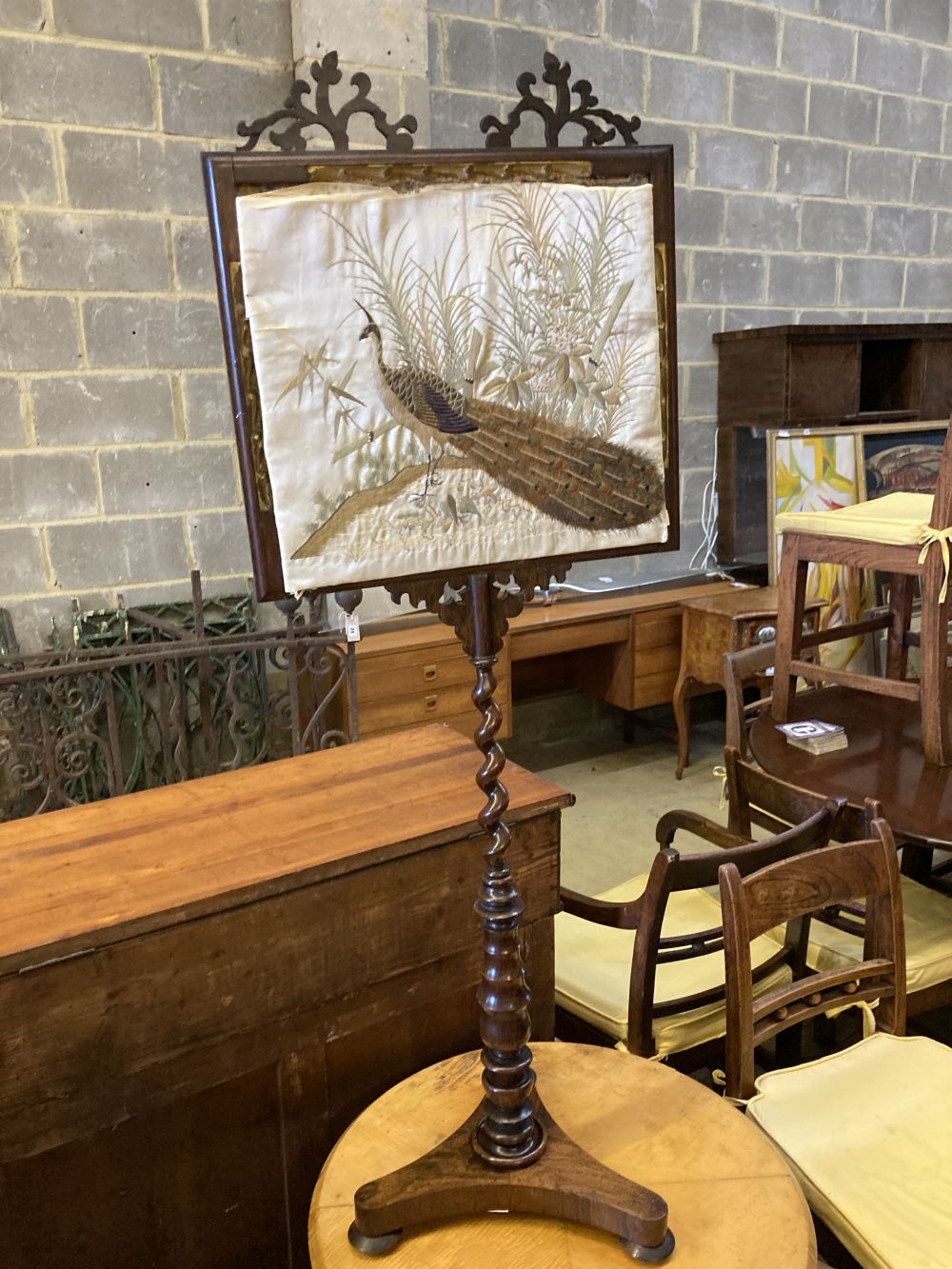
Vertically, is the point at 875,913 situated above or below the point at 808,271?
below

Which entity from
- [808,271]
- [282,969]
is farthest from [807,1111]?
[808,271]

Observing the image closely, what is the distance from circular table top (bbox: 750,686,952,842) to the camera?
1.84 metres

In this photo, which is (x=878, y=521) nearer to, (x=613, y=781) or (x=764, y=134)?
(x=613, y=781)

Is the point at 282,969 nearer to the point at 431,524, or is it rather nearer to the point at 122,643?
the point at 431,524

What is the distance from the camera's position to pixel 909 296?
4.80 m

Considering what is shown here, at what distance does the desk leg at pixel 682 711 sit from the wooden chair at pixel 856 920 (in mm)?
1664

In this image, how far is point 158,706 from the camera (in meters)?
3.13

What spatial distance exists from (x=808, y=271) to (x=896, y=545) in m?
2.81

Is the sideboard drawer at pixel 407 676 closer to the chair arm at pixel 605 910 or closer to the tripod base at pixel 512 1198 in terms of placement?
the chair arm at pixel 605 910

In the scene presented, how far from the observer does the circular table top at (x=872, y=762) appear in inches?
72.5

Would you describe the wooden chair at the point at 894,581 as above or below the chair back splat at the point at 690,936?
above

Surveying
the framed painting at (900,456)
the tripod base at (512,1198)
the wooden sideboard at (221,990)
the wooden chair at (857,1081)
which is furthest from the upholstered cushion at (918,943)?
the framed painting at (900,456)

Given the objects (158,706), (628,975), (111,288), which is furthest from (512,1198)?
(111,288)

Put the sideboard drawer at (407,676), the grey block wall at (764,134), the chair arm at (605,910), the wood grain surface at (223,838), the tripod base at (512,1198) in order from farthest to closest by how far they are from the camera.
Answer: the grey block wall at (764,134), the sideboard drawer at (407,676), the chair arm at (605,910), the wood grain surface at (223,838), the tripod base at (512,1198)
